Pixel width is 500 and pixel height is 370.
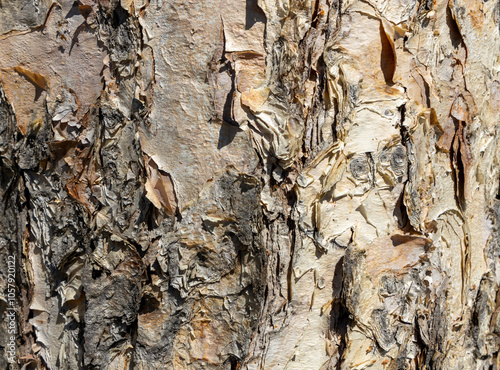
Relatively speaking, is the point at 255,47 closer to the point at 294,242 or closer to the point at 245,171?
the point at 245,171

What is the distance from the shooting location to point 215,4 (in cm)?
Result: 74

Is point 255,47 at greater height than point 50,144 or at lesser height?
greater

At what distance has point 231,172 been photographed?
769 mm

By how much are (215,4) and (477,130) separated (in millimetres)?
657

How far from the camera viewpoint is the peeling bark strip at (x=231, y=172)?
76 centimetres

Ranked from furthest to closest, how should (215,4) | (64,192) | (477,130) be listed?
(477,130)
(64,192)
(215,4)

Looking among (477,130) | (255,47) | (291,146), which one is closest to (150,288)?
(291,146)

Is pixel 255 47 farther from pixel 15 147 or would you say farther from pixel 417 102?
pixel 15 147

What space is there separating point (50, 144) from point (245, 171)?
1.34 ft

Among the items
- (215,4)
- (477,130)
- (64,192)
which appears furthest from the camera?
(477,130)

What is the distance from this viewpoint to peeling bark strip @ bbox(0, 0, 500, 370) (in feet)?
2.49

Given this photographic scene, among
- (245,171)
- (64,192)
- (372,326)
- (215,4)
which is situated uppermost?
(215,4)

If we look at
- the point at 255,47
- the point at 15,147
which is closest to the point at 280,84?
the point at 255,47

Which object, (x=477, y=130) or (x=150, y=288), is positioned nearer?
(x=150, y=288)
